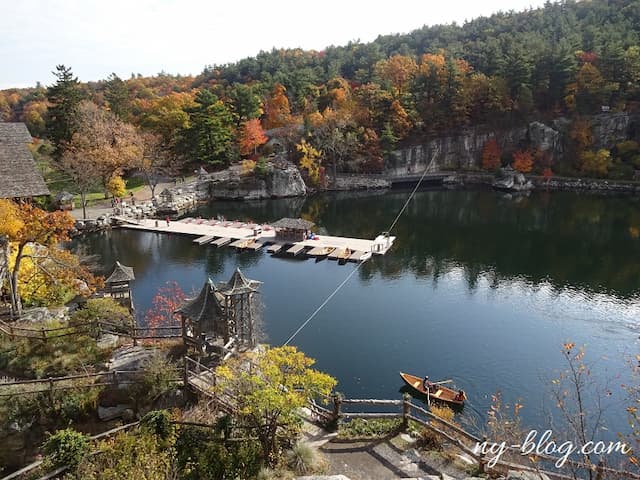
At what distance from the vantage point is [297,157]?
262ft

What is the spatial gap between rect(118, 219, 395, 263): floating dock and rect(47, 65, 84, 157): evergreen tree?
18523mm

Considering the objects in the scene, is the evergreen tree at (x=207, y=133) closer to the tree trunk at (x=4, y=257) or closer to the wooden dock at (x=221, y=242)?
the wooden dock at (x=221, y=242)

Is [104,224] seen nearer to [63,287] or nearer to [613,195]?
[63,287]

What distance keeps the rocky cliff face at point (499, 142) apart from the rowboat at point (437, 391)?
59396 mm

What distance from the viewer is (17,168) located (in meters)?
22.7

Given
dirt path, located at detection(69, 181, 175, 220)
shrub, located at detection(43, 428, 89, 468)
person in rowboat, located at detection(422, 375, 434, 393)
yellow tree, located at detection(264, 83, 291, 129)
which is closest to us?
shrub, located at detection(43, 428, 89, 468)

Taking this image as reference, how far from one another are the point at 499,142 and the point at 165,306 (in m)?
68.6

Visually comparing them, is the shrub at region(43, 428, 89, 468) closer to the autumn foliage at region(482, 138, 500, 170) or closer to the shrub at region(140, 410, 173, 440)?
the shrub at region(140, 410, 173, 440)

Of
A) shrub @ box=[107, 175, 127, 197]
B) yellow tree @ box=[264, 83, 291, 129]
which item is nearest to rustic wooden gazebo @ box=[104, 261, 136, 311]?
shrub @ box=[107, 175, 127, 197]

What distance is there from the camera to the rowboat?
23812 mm

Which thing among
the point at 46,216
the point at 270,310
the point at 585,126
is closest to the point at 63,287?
the point at 46,216

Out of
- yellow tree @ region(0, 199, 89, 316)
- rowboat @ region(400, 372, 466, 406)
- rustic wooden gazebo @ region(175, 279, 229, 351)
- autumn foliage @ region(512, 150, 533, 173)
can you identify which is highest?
autumn foliage @ region(512, 150, 533, 173)

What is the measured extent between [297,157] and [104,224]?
3408 centimetres

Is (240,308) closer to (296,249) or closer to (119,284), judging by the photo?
(119,284)
